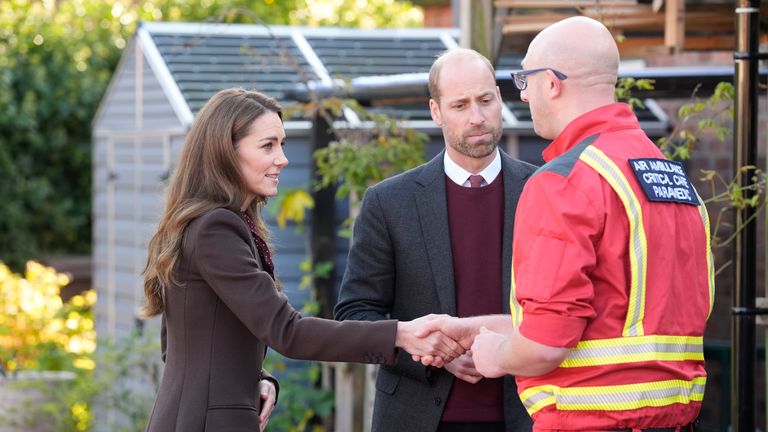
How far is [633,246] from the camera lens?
8.82 feet

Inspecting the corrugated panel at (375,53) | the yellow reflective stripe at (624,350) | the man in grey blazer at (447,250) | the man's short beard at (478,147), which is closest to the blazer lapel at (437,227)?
the man in grey blazer at (447,250)

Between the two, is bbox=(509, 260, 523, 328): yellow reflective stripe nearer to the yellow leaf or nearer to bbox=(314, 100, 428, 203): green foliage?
bbox=(314, 100, 428, 203): green foliage

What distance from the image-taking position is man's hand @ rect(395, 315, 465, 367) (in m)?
3.44

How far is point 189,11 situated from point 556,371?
54.9 ft

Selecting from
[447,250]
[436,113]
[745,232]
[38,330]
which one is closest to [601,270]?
[447,250]

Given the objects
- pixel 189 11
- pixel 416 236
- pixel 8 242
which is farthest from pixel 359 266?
pixel 189 11

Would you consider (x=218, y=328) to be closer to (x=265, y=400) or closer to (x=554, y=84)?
(x=265, y=400)

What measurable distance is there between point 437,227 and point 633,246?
3.81ft

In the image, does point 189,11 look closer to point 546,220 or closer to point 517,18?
point 517,18

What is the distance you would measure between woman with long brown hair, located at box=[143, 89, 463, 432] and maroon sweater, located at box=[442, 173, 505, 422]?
0.82 feet

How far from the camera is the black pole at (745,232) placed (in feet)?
13.6

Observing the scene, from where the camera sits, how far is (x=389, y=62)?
881 cm

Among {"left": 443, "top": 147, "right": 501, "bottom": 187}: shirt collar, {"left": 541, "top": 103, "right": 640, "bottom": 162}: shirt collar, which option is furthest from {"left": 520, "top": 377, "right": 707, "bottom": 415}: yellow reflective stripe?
{"left": 443, "top": 147, "right": 501, "bottom": 187}: shirt collar

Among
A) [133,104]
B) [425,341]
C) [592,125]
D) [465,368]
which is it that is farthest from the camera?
[133,104]
